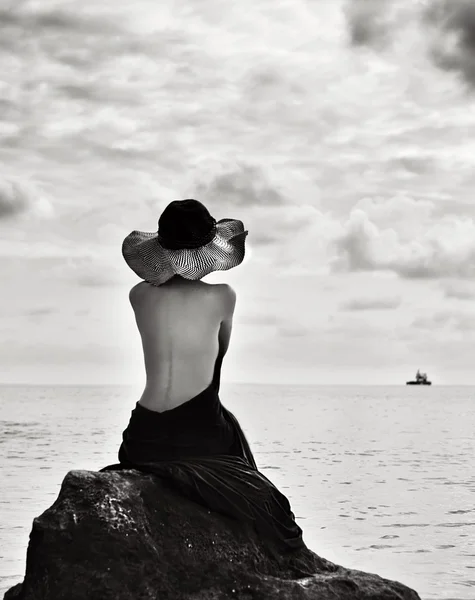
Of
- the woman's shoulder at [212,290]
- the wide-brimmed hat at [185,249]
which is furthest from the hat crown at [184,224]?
the woman's shoulder at [212,290]

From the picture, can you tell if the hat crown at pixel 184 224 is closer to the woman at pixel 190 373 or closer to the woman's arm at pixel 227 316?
the woman at pixel 190 373

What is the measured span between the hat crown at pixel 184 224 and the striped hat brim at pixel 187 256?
0.13 feet

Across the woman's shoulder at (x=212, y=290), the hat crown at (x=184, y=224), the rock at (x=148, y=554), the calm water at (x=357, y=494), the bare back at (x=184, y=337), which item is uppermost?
the hat crown at (x=184, y=224)

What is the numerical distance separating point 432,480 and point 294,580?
544 inches

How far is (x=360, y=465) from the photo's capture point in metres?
21.7

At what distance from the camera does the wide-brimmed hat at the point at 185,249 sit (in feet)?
17.6

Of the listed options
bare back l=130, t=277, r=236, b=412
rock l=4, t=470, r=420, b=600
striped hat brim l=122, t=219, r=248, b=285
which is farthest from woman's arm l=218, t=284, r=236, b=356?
rock l=4, t=470, r=420, b=600

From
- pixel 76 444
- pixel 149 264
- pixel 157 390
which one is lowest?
pixel 76 444

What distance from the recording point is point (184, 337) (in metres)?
5.29

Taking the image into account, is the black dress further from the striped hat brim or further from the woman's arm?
the striped hat brim

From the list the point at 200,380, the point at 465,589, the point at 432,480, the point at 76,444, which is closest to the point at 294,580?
the point at 200,380

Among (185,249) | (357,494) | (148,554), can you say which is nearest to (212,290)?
(185,249)

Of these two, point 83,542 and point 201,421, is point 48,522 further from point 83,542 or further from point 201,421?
point 201,421

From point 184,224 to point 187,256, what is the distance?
0.64 feet
